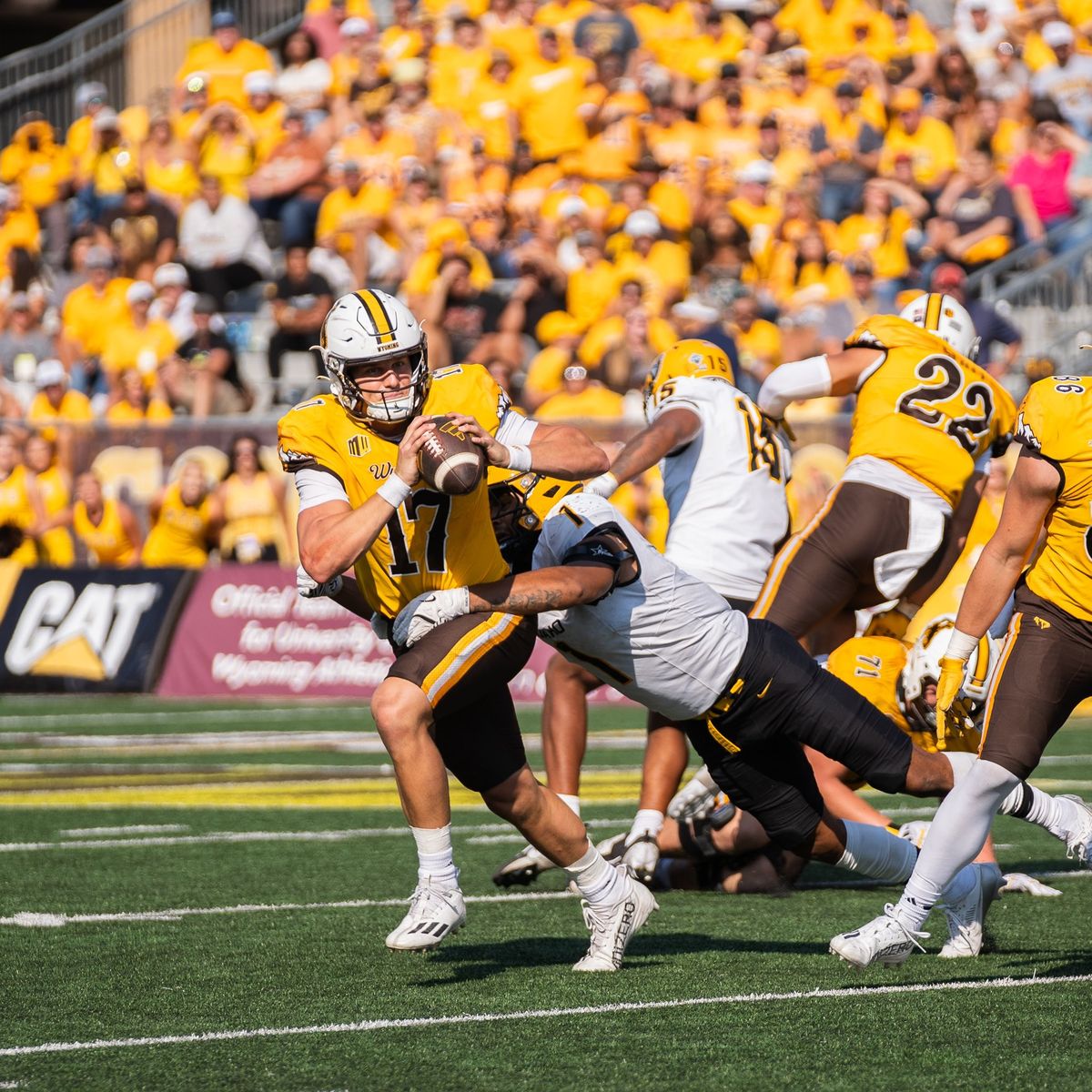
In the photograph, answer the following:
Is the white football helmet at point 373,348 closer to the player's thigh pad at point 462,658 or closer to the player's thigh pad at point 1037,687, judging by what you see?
the player's thigh pad at point 462,658

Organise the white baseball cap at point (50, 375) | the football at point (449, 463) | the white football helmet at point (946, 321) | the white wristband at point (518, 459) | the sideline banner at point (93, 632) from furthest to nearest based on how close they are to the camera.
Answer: the white baseball cap at point (50, 375) < the sideline banner at point (93, 632) < the white football helmet at point (946, 321) < the white wristband at point (518, 459) < the football at point (449, 463)

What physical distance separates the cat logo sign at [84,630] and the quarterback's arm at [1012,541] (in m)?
10.5

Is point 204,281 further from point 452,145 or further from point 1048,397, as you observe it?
point 1048,397

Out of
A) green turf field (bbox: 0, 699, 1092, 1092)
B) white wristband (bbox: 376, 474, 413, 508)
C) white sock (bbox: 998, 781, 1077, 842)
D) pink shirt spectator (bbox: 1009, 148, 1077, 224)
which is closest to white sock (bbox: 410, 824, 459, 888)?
green turf field (bbox: 0, 699, 1092, 1092)

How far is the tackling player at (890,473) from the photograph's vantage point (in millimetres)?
7176

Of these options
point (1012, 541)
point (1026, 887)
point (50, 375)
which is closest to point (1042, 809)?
point (1012, 541)

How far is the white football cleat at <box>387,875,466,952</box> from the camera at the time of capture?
5.30m

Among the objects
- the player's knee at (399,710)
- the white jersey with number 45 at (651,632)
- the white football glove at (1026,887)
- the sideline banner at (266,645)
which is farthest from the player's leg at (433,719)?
the sideline banner at (266,645)

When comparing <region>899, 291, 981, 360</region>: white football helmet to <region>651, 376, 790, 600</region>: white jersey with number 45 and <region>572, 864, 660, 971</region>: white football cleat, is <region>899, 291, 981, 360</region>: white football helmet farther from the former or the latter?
<region>572, 864, 660, 971</region>: white football cleat

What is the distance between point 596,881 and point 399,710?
2.49 feet

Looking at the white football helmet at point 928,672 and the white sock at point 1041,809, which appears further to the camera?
the white football helmet at point 928,672

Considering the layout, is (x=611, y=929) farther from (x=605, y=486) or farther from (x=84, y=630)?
(x=84, y=630)

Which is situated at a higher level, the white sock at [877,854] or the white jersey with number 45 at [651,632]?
the white jersey with number 45 at [651,632]

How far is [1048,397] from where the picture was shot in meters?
5.12
